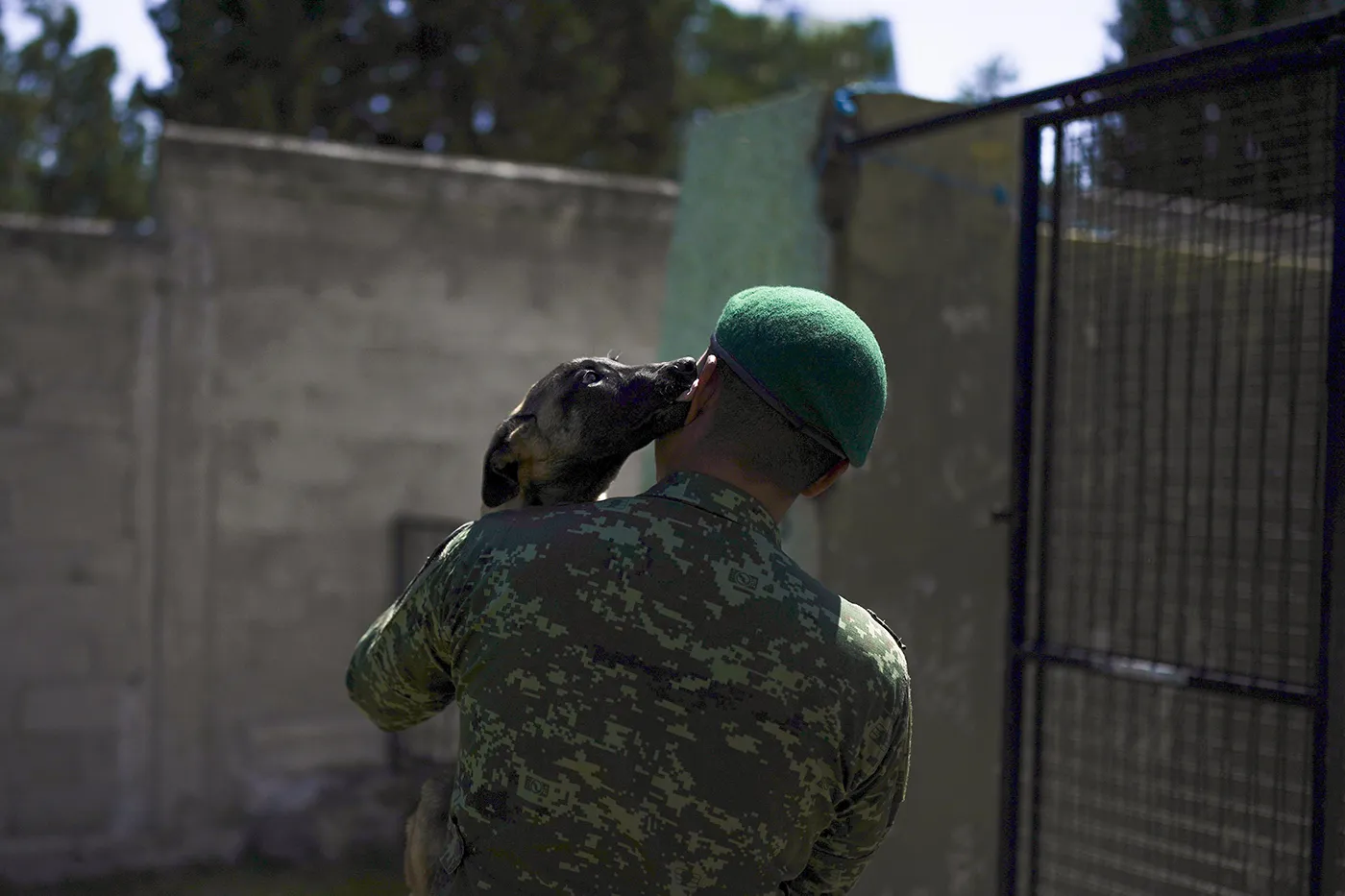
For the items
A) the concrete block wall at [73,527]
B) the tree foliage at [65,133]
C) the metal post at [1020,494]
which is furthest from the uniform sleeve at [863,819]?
the tree foliage at [65,133]

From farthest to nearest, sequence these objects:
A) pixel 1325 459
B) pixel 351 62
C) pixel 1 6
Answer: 1. pixel 1 6
2. pixel 351 62
3. pixel 1325 459

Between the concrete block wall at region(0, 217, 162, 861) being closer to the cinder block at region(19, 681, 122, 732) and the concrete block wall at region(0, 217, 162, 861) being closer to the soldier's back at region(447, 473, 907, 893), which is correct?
the cinder block at region(19, 681, 122, 732)

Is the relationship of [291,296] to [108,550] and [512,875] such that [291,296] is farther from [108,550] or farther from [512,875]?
[512,875]

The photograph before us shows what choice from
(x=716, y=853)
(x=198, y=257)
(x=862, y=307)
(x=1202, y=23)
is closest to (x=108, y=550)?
(x=198, y=257)

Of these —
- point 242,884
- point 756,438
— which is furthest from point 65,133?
point 756,438

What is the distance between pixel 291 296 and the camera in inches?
196

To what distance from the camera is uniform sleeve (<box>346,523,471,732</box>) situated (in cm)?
146

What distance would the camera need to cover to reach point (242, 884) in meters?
4.60

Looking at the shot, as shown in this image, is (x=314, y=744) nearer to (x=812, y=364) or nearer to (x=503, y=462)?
(x=503, y=462)

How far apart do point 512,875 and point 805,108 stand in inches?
95.0

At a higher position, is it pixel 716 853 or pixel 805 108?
pixel 805 108

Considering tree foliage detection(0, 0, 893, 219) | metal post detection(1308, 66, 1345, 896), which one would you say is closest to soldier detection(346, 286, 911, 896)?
metal post detection(1308, 66, 1345, 896)

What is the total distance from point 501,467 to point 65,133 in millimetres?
19366

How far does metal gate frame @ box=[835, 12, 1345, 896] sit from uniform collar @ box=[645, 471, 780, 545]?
1162mm
